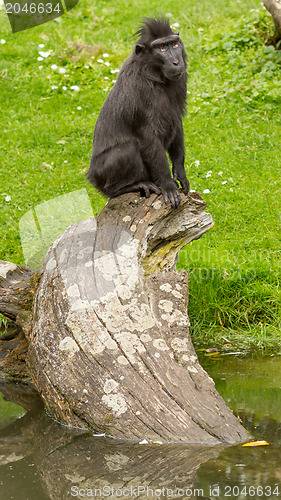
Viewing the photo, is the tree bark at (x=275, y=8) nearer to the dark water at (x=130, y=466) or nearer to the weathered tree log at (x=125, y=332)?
the weathered tree log at (x=125, y=332)

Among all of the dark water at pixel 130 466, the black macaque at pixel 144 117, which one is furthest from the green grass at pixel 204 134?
the dark water at pixel 130 466

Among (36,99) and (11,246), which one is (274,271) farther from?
(36,99)

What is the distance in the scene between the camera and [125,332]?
373cm

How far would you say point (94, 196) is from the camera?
6984 mm

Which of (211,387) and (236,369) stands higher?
(211,387)

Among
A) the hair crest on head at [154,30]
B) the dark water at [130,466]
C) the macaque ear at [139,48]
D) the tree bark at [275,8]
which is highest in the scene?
the hair crest on head at [154,30]

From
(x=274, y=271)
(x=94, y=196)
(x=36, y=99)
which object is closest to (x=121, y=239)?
(x=274, y=271)

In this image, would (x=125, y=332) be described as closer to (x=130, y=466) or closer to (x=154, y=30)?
(x=130, y=466)

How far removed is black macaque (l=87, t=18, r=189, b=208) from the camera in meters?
4.46

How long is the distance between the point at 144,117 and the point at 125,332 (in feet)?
5.51

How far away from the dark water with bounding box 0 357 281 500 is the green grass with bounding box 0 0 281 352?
1593mm

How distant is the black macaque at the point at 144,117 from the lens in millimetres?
4461

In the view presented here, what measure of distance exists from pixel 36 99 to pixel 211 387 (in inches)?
253

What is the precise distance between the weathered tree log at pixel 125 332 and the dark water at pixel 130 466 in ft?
0.34
